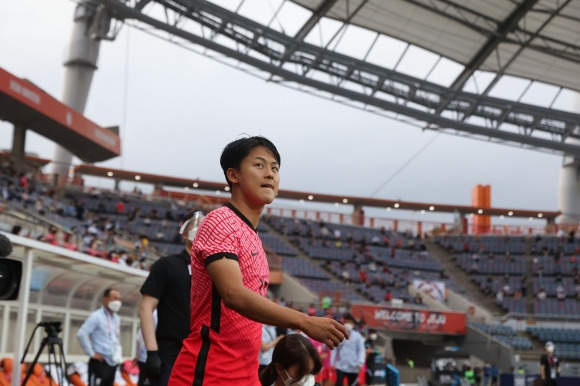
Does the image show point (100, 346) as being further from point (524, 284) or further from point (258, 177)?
point (524, 284)

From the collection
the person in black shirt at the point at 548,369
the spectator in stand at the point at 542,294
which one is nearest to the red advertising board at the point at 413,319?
the spectator in stand at the point at 542,294

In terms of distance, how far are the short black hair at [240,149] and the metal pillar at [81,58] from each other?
31.9 metres

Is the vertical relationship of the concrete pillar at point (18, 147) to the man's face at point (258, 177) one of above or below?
above

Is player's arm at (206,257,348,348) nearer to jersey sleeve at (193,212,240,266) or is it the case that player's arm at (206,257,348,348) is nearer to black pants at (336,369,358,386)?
jersey sleeve at (193,212,240,266)

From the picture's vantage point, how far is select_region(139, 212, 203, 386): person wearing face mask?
5355 mm

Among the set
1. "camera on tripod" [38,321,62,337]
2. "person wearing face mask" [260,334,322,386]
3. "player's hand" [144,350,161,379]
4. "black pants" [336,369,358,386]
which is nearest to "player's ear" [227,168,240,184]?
"person wearing face mask" [260,334,322,386]

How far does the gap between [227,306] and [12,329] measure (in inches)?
442

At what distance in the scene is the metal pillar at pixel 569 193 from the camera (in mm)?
46625

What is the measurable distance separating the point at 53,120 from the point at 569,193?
2959 centimetres

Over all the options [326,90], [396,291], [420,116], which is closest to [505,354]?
[396,291]

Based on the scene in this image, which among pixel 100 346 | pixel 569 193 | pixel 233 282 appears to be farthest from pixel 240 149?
pixel 569 193

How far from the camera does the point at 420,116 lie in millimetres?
32469

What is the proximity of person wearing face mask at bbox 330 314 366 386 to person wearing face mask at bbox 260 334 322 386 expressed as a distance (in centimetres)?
843

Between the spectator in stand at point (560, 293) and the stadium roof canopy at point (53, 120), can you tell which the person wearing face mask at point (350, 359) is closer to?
the stadium roof canopy at point (53, 120)
